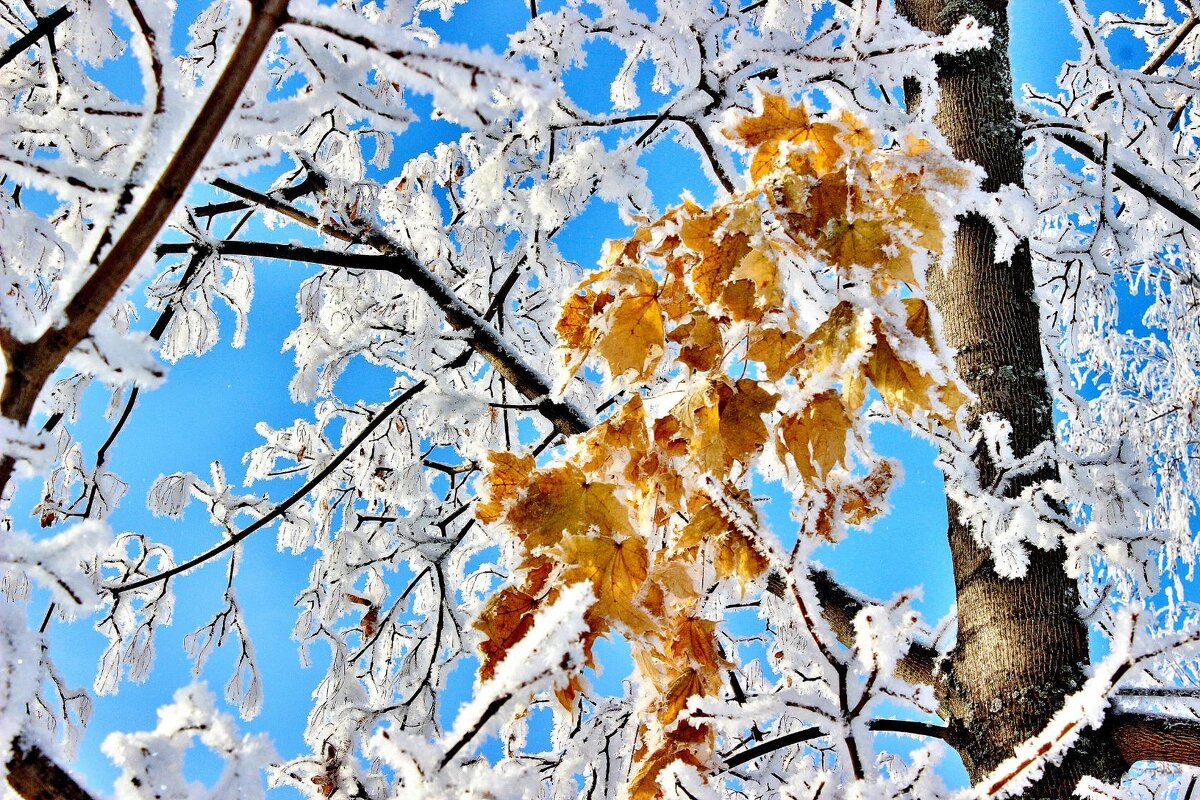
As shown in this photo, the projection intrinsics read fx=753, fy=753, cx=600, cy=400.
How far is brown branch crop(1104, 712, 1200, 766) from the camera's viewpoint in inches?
53.2

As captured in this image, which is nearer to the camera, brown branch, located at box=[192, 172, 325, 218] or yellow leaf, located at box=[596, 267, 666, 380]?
yellow leaf, located at box=[596, 267, 666, 380]

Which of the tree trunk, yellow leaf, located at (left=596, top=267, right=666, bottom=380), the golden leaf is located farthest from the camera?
the tree trunk

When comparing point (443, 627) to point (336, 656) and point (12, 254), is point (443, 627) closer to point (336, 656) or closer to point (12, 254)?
point (336, 656)

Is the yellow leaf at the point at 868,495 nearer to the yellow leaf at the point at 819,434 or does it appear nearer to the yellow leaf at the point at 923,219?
the yellow leaf at the point at 819,434

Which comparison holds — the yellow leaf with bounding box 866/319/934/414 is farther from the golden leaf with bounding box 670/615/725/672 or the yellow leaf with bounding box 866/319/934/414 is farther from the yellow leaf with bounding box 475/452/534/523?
the yellow leaf with bounding box 475/452/534/523

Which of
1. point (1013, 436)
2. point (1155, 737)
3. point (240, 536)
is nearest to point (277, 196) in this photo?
point (240, 536)

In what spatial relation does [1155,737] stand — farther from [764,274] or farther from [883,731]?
[764,274]

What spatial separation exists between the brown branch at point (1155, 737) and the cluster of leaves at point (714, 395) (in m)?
0.68

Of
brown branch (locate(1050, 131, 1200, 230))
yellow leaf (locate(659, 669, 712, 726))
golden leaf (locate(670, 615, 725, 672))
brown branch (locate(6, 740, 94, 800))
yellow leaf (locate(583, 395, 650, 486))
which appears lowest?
brown branch (locate(6, 740, 94, 800))

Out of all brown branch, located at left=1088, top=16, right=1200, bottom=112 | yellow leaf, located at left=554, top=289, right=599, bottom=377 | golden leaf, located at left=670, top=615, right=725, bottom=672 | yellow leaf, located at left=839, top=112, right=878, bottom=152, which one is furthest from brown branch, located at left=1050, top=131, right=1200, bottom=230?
golden leaf, located at left=670, top=615, right=725, bottom=672

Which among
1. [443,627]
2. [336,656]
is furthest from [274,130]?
[336,656]

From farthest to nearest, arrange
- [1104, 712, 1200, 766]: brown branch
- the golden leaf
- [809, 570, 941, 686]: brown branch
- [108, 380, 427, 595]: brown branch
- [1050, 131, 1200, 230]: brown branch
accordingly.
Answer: [108, 380, 427, 595]: brown branch < [1050, 131, 1200, 230]: brown branch < [809, 570, 941, 686]: brown branch < [1104, 712, 1200, 766]: brown branch < the golden leaf

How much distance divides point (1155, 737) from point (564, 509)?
1188mm

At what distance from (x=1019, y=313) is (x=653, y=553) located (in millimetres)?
1387
